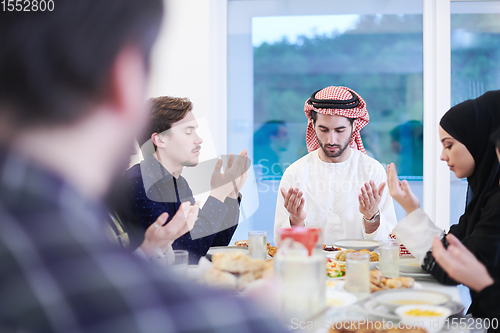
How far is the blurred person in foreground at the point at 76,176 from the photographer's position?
0.34 metres

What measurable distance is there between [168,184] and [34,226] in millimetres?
1849

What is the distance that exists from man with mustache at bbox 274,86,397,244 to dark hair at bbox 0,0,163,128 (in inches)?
84.1

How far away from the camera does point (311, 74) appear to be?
3553mm

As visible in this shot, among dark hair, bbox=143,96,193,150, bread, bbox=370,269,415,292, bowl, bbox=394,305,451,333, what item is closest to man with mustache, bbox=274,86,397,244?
dark hair, bbox=143,96,193,150

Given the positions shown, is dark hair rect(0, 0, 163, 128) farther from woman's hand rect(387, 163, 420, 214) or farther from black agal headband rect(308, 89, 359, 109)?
black agal headband rect(308, 89, 359, 109)

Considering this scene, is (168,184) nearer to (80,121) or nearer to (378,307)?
(378,307)

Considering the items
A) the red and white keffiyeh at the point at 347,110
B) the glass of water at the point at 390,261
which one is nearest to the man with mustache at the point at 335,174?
the red and white keffiyeh at the point at 347,110

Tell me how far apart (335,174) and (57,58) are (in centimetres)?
254

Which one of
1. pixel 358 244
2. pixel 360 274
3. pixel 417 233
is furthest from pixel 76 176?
pixel 358 244

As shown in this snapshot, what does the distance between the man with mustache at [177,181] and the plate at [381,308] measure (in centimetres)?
97

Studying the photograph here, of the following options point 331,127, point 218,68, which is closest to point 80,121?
point 331,127

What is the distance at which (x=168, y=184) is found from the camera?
2.19 meters

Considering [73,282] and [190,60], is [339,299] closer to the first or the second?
[73,282]

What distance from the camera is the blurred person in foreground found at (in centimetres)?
34
